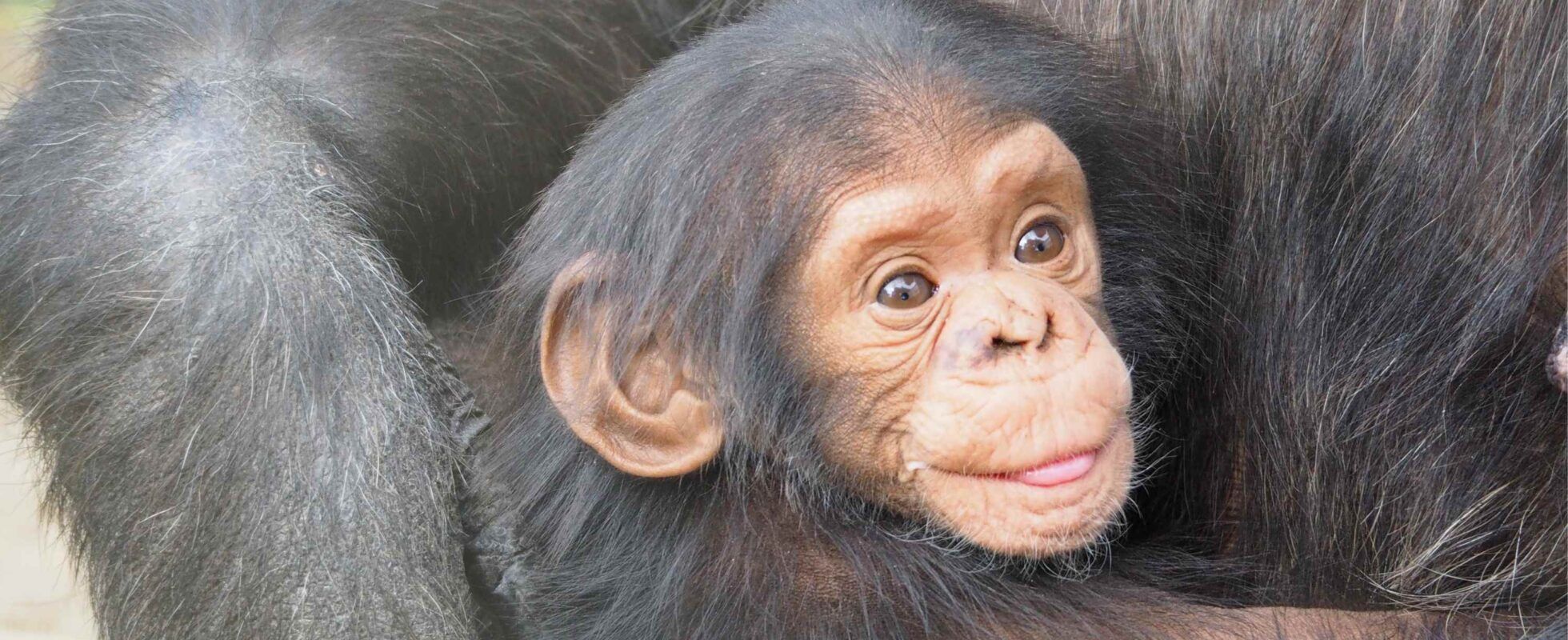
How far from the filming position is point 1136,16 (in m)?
3.41

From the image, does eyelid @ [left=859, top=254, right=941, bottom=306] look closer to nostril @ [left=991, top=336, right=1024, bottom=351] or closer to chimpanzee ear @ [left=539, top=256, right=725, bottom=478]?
nostril @ [left=991, top=336, right=1024, bottom=351]

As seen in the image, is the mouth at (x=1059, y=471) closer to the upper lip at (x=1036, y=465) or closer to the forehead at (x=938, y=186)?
the upper lip at (x=1036, y=465)

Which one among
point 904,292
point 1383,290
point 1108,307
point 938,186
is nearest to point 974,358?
point 904,292

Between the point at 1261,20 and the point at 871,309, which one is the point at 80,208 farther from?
the point at 1261,20

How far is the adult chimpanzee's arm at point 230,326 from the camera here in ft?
10.1

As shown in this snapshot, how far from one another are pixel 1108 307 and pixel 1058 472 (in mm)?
655

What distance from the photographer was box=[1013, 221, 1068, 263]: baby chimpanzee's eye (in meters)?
3.04

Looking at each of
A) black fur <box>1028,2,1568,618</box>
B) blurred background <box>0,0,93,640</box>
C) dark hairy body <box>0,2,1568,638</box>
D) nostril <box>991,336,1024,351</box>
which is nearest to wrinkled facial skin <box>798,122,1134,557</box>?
nostril <box>991,336,1024,351</box>

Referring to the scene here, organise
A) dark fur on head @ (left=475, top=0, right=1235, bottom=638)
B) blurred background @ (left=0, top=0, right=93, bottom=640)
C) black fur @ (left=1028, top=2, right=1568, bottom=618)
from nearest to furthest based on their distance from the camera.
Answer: black fur @ (left=1028, top=2, right=1568, bottom=618) < dark fur on head @ (left=475, top=0, right=1235, bottom=638) < blurred background @ (left=0, top=0, right=93, bottom=640)

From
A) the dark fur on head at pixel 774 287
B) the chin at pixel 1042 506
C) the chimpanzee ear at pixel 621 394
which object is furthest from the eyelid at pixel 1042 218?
the chimpanzee ear at pixel 621 394

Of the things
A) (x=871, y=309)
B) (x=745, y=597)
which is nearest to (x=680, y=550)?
(x=745, y=597)

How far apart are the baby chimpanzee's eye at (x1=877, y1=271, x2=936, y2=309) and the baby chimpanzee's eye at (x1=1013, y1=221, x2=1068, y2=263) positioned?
0.71ft

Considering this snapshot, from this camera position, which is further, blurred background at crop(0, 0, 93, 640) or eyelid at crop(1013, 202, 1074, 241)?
blurred background at crop(0, 0, 93, 640)

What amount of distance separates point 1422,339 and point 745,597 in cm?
132
